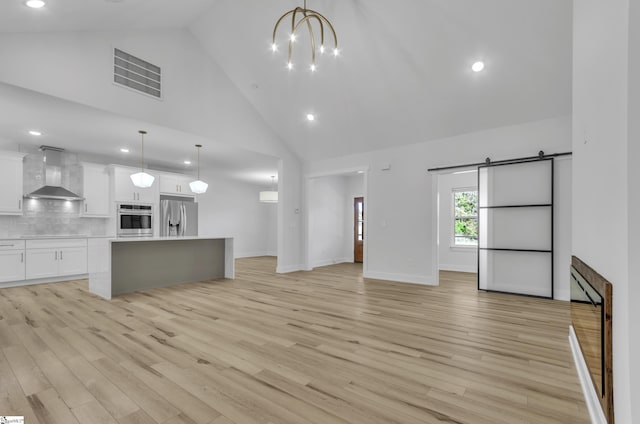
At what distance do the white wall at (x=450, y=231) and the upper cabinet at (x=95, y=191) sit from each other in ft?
25.7

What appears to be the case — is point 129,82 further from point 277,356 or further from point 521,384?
point 521,384

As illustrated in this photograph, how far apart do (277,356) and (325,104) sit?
4.60 m

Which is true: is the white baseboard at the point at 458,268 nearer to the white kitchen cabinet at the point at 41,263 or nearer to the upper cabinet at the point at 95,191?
the upper cabinet at the point at 95,191

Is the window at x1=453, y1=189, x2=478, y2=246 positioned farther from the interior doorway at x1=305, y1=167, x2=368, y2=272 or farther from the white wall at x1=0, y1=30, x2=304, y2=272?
the white wall at x1=0, y1=30, x2=304, y2=272

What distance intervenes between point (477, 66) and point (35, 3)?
5073mm

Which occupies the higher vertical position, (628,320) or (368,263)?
(628,320)

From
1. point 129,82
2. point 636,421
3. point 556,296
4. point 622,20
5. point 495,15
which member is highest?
point 495,15

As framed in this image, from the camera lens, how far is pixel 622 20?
1.21 metres

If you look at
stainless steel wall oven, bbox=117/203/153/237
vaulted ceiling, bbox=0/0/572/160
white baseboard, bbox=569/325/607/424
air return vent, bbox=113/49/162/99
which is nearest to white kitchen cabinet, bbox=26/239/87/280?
stainless steel wall oven, bbox=117/203/153/237

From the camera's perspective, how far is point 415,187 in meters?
5.86

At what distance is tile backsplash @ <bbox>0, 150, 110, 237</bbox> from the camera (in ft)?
19.7

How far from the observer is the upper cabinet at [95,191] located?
256 inches

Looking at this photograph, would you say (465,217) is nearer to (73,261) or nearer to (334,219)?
(334,219)

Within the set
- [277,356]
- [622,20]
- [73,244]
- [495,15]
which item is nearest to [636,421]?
[622,20]
